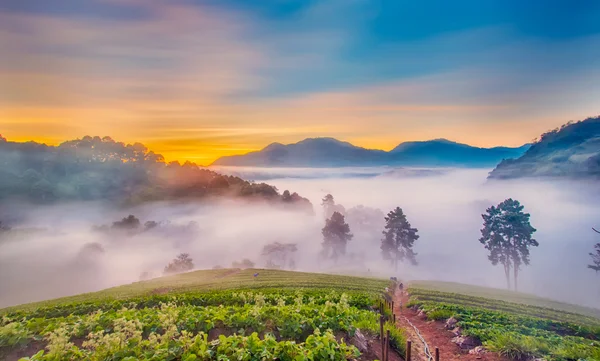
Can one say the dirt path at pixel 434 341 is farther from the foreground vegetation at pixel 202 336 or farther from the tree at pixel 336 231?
the tree at pixel 336 231

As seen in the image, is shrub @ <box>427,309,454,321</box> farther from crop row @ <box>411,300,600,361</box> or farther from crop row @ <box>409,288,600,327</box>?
crop row @ <box>409,288,600,327</box>

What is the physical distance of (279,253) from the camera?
13850 cm

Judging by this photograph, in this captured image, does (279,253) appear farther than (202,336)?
Yes

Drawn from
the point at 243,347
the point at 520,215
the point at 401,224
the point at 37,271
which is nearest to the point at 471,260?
the point at 401,224

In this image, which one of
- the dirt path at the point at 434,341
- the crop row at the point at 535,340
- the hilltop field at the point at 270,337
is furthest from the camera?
the dirt path at the point at 434,341

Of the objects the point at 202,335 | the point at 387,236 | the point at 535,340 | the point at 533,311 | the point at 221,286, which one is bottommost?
the point at 387,236

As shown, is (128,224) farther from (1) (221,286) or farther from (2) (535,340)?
(2) (535,340)

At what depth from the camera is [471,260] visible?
15900 cm

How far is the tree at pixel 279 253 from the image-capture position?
441 ft

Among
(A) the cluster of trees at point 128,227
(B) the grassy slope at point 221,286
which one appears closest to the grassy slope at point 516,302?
(B) the grassy slope at point 221,286

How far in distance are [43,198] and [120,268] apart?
61.9 metres

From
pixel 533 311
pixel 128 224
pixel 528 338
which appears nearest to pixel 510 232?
pixel 533 311

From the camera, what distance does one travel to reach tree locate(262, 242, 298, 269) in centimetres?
13438

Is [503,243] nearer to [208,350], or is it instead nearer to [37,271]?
[208,350]
